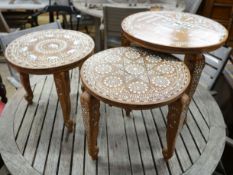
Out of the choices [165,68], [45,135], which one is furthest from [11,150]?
[165,68]

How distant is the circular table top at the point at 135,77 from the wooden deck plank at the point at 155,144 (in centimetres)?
46

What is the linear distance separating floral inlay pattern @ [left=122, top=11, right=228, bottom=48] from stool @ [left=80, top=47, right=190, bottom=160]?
0.10 m

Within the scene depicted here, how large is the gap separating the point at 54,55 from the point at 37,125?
0.49 m

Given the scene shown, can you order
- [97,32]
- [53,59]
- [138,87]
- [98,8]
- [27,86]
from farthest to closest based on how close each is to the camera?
1. [97,32]
2. [98,8]
3. [27,86]
4. [53,59]
5. [138,87]

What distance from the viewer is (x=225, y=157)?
1.86 metres

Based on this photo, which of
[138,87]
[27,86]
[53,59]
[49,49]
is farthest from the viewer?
[27,86]

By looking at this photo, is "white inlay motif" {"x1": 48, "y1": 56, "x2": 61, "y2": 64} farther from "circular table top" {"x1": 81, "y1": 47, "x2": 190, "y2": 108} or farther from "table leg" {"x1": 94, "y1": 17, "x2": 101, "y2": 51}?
"table leg" {"x1": 94, "y1": 17, "x2": 101, "y2": 51}

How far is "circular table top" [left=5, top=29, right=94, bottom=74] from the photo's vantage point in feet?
4.00

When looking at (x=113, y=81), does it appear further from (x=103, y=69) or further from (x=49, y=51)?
(x=49, y=51)

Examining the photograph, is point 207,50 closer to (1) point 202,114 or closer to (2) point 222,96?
(1) point 202,114

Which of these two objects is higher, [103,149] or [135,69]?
[135,69]

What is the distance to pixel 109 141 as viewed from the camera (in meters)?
1.40

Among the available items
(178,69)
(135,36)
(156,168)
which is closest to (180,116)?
(178,69)

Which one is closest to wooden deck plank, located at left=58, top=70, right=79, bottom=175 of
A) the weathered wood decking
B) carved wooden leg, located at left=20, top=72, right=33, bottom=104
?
the weathered wood decking
